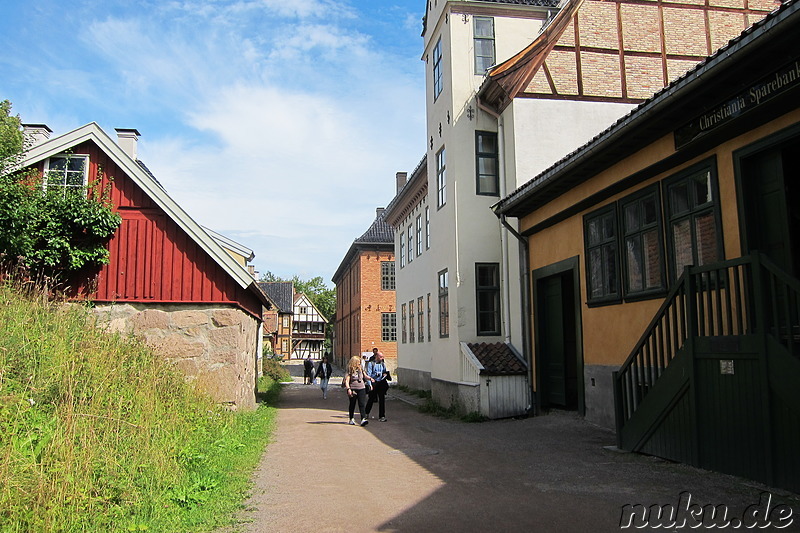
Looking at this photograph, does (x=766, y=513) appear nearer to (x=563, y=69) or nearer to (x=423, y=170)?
(x=563, y=69)

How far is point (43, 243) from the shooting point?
1407 centimetres

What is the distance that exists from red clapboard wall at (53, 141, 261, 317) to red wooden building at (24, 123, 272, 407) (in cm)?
2

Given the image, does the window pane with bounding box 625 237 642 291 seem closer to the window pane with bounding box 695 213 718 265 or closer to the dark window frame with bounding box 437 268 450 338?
the window pane with bounding box 695 213 718 265

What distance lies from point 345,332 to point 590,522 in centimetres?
4835

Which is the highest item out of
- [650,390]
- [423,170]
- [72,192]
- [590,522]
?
[423,170]

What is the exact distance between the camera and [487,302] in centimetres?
1675

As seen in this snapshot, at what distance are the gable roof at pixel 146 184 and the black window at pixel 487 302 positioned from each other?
566cm

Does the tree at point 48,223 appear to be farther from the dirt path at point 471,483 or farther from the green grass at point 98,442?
the dirt path at point 471,483

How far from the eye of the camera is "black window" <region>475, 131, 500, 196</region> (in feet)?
56.2

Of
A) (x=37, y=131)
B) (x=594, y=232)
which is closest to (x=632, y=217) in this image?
(x=594, y=232)

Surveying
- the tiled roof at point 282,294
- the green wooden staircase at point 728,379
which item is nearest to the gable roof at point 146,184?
the green wooden staircase at point 728,379

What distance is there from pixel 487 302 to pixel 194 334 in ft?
22.9

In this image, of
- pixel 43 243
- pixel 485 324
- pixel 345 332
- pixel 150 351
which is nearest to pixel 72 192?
pixel 43 243

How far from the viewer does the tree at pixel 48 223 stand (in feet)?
44.0
